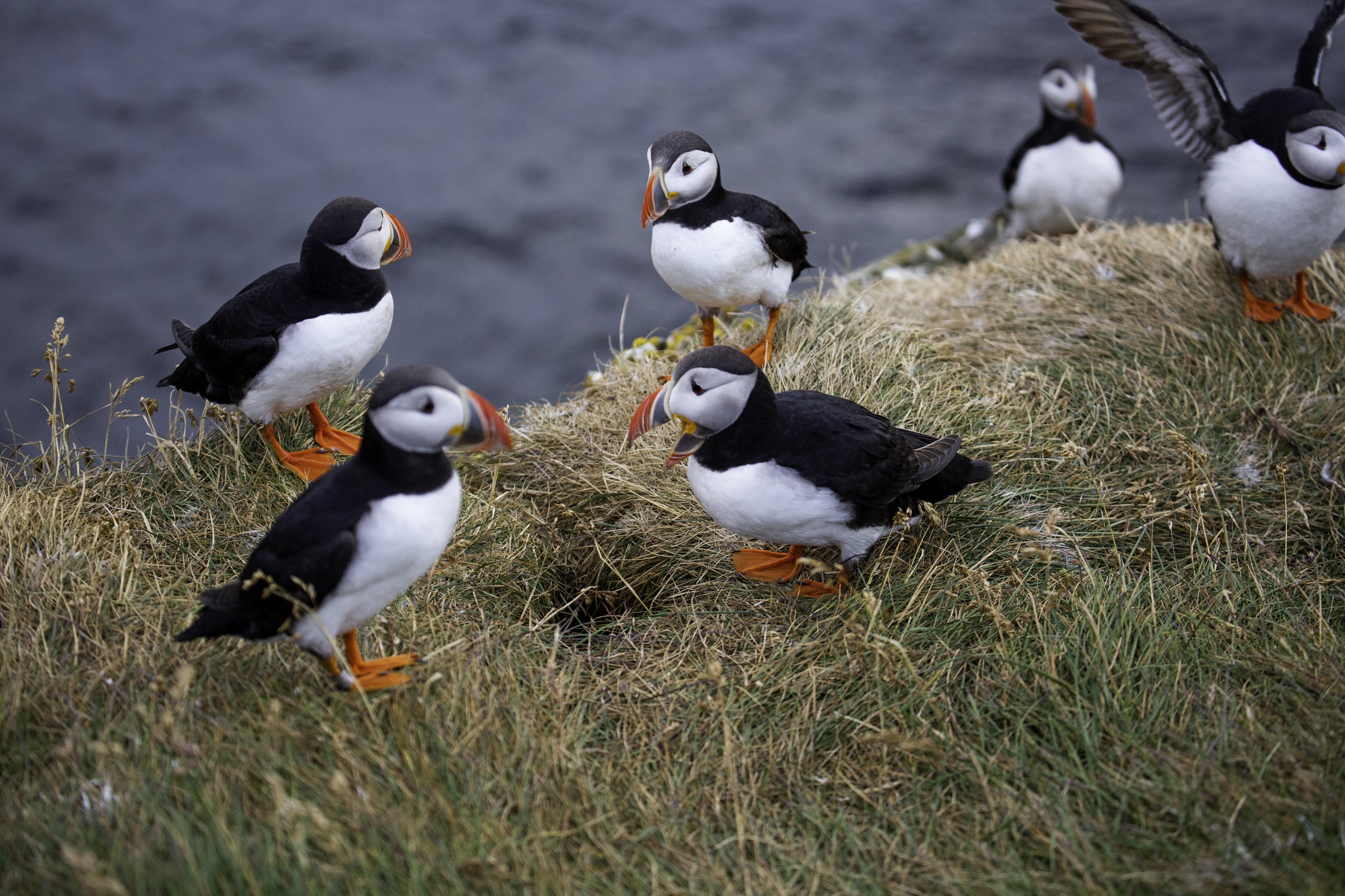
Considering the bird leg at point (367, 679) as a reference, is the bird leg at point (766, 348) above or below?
above

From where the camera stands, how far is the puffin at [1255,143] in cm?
456

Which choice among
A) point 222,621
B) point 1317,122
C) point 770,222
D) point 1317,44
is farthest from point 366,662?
point 1317,44

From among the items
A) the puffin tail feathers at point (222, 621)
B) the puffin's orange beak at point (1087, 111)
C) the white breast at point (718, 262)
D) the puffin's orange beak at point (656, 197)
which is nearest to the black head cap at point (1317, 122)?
the white breast at point (718, 262)

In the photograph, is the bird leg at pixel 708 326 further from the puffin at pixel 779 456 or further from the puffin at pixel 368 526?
the puffin at pixel 368 526

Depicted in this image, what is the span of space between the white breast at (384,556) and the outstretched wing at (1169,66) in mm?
4233

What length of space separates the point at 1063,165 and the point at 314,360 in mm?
6099

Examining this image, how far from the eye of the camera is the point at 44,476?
3.97 metres

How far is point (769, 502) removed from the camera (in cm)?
325

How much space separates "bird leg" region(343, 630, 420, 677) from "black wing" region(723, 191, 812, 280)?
252 cm

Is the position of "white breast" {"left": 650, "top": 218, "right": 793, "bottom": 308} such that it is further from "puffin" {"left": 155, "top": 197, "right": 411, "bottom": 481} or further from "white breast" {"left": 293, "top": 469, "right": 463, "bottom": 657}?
"white breast" {"left": 293, "top": 469, "right": 463, "bottom": 657}

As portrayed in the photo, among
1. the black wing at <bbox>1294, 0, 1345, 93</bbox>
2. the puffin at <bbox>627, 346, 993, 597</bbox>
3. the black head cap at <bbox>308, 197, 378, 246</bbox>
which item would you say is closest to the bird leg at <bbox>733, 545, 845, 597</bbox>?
the puffin at <bbox>627, 346, 993, 597</bbox>

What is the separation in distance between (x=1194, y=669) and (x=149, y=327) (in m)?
8.67

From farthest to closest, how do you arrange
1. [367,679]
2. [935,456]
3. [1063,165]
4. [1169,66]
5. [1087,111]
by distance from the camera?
[1087,111]
[1063,165]
[1169,66]
[935,456]
[367,679]

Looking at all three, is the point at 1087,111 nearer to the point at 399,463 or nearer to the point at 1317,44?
the point at 1317,44
